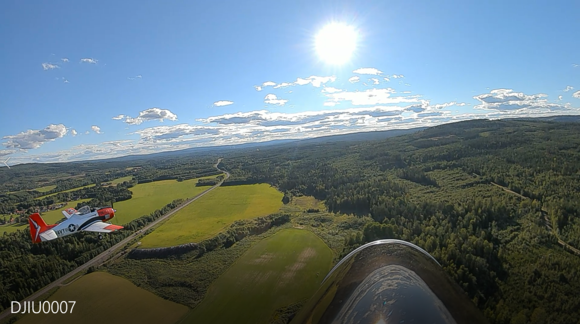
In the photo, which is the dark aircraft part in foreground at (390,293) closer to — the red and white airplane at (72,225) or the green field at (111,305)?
the green field at (111,305)

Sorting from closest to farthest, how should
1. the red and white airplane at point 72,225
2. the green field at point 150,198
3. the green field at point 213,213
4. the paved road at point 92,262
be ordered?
the red and white airplane at point 72,225
the paved road at point 92,262
the green field at point 213,213
the green field at point 150,198

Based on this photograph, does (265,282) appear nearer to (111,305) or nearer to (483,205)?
(111,305)

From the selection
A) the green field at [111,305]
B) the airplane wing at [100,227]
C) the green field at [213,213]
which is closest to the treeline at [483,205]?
the green field at [213,213]

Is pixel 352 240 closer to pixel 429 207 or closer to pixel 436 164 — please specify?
pixel 429 207

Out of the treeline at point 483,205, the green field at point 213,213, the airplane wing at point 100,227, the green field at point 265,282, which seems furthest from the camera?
the green field at point 213,213

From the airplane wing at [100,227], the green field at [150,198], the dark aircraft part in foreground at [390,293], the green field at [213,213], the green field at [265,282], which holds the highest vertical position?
the dark aircraft part in foreground at [390,293]

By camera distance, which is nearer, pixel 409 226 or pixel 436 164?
pixel 409 226

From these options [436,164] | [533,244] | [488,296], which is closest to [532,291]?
[488,296]
